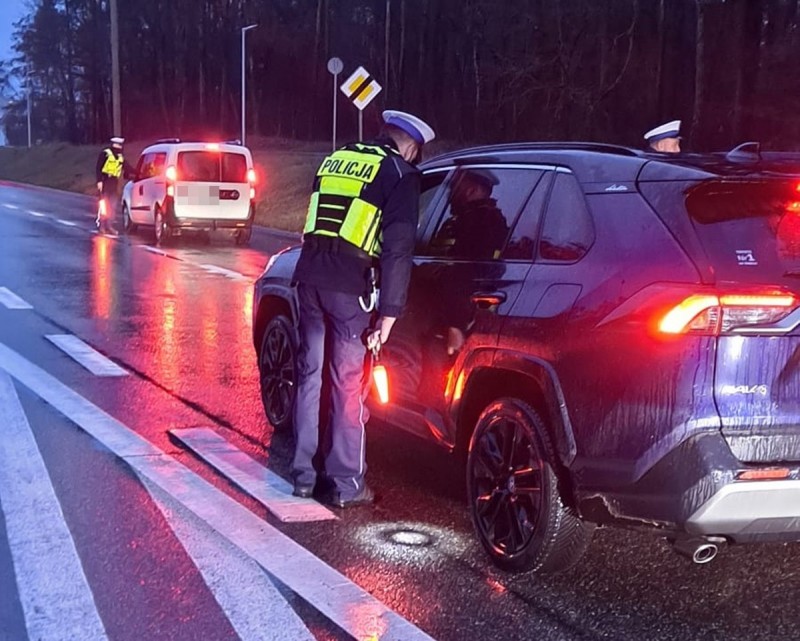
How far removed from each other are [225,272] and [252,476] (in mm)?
9888

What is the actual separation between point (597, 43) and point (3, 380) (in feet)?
87.9

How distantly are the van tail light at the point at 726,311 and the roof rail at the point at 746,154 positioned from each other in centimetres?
79

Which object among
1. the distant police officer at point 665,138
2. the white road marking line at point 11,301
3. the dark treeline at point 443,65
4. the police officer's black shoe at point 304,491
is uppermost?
the dark treeline at point 443,65

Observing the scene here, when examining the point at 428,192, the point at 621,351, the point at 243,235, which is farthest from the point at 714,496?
the point at 243,235

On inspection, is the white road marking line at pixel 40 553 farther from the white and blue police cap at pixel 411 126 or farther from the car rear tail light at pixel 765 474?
the white and blue police cap at pixel 411 126

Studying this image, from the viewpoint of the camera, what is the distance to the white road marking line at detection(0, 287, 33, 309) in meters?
11.3

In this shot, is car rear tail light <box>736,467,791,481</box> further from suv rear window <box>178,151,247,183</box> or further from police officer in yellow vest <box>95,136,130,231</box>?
police officer in yellow vest <box>95,136,130,231</box>

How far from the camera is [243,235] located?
64.8 ft

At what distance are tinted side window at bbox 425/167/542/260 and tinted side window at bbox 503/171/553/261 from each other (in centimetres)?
5

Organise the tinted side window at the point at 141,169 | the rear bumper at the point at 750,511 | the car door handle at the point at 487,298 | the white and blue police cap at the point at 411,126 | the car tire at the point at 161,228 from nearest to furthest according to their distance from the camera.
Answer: the rear bumper at the point at 750,511 < the car door handle at the point at 487,298 < the white and blue police cap at the point at 411,126 < the car tire at the point at 161,228 < the tinted side window at the point at 141,169

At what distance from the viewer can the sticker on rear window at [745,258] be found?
361cm

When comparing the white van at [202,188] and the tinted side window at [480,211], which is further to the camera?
the white van at [202,188]

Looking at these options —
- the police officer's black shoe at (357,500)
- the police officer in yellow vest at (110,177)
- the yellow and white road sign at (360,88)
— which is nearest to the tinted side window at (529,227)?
the police officer's black shoe at (357,500)

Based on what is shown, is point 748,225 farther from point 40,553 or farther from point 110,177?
point 110,177
